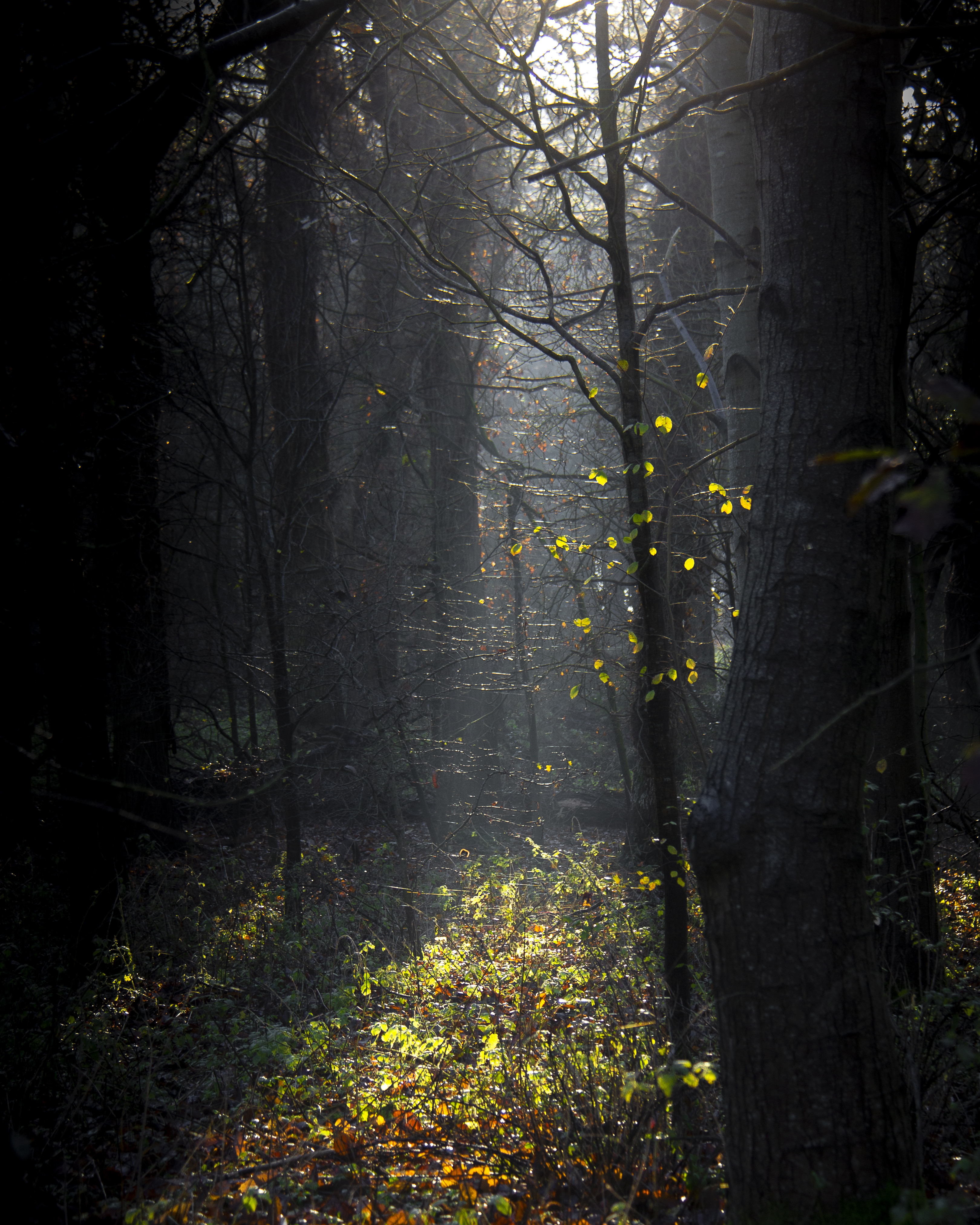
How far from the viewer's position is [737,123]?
5.43 metres

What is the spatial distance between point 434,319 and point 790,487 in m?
10.4

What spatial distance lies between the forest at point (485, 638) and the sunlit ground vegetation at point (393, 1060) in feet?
0.11

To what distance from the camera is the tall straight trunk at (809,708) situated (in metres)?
2.23

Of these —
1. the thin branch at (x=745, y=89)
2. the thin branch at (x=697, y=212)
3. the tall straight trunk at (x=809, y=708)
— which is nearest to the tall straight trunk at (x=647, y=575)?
the thin branch at (x=697, y=212)

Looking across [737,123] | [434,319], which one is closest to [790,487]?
[737,123]

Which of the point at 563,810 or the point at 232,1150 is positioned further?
the point at 563,810

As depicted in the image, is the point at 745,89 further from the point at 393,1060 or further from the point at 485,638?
the point at 485,638

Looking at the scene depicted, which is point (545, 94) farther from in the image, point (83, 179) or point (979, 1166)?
point (979, 1166)

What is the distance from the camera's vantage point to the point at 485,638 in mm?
10156

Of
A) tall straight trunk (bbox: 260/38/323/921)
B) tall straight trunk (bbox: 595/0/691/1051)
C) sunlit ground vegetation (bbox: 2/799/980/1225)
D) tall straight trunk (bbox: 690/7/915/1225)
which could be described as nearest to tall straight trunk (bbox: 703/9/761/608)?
tall straight trunk (bbox: 595/0/691/1051)

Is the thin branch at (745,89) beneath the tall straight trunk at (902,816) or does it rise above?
above

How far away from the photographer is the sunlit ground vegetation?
9.12 ft

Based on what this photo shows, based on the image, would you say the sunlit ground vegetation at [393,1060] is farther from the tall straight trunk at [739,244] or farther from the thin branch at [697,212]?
the thin branch at [697,212]

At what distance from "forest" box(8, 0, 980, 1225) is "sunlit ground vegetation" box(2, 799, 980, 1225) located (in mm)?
33
